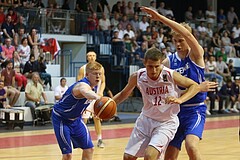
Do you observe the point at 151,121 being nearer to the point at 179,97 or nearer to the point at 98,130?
the point at 179,97

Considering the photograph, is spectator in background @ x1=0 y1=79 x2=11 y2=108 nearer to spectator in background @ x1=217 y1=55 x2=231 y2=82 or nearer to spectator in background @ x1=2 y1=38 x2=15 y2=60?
spectator in background @ x1=2 y1=38 x2=15 y2=60

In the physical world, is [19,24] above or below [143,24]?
below

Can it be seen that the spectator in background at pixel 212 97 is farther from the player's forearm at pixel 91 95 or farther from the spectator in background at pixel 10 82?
the player's forearm at pixel 91 95

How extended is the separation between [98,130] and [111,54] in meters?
10.8

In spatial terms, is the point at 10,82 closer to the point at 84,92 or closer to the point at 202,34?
the point at 84,92

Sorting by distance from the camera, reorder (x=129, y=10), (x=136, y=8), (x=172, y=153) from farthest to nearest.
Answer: (x=136, y=8), (x=129, y=10), (x=172, y=153)

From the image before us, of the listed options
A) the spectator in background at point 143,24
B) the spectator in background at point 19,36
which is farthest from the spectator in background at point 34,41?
the spectator in background at point 143,24

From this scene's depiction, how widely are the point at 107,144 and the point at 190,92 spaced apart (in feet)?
20.1

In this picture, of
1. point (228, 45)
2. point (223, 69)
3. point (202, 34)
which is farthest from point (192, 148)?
point (228, 45)

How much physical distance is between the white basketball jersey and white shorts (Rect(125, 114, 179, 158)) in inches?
3.0

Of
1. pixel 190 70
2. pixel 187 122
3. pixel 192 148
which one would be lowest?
pixel 192 148

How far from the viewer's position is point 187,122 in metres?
7.08

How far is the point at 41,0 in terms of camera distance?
72.7 ft

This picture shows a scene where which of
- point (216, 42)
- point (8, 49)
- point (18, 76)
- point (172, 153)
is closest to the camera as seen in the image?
point (172, 153)
